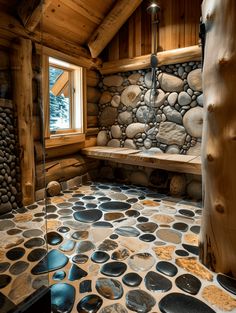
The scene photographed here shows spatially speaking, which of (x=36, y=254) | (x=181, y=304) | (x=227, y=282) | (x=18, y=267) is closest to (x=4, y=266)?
(x=18, y=267)

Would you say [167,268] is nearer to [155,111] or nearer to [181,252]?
[181,252]

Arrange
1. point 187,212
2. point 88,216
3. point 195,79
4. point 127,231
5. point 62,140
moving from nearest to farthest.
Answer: point 127,231 → point 88,216 → point 187,212 → point 195,79 → point 62,140

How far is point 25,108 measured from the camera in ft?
7.62

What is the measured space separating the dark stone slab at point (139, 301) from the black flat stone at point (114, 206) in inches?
44.5

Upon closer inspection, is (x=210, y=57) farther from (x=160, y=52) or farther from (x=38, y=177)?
(x=38, y=177)

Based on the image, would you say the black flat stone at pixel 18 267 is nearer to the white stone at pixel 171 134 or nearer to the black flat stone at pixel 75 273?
the black flat stone at pixel 75 273

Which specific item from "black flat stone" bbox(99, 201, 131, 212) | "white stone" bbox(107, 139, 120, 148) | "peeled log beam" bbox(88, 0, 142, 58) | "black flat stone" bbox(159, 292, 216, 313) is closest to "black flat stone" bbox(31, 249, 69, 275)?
"black flat stone" bbox(159, 292, 216, 313)

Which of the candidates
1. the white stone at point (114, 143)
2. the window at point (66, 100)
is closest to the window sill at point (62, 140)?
the window at point (66, 100)

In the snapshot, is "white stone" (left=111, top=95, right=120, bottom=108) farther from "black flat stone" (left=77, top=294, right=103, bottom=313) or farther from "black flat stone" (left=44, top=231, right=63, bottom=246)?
"black flat stone" (left=77, top=294, right=103, bottom=313)

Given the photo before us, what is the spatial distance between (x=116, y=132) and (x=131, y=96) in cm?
57

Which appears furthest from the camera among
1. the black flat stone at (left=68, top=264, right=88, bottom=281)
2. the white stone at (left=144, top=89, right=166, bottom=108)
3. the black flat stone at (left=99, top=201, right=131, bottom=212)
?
the white stone at (left=144, top=89, right=166, bottom=108)

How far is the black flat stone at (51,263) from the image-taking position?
1.33 meters

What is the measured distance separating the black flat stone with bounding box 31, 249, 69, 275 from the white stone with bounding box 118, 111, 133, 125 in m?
2.14

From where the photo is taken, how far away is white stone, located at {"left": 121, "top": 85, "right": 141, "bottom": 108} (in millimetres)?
3176
